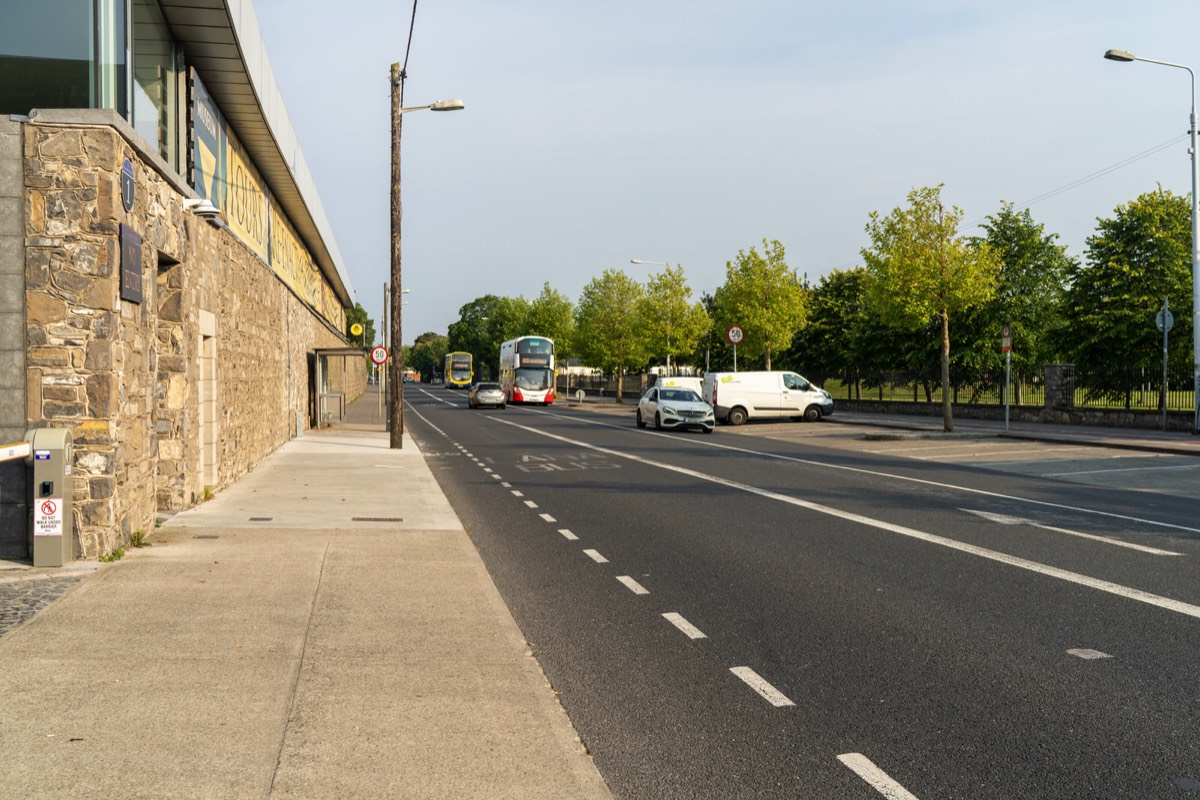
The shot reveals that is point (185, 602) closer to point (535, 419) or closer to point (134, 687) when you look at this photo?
point (134, 687)

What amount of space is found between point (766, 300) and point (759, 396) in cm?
1328

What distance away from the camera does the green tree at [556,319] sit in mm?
92375

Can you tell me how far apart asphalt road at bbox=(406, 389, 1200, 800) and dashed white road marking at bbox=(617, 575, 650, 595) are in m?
0.04

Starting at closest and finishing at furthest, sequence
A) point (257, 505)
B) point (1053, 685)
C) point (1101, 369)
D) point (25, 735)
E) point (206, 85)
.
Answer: point (25, 735), point (1053, 685), point (257, 505), point (206, 85), point (1101, 369)

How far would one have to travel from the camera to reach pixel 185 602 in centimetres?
686

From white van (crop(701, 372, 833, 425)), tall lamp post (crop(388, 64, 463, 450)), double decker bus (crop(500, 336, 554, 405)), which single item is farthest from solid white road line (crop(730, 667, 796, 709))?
double decker bus (crop(500, 336, 554, 405))

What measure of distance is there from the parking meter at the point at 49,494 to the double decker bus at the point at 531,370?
48045mm

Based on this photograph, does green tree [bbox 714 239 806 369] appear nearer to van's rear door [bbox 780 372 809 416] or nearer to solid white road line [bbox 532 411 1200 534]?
van's rear door [bbox 780 372 809 416]

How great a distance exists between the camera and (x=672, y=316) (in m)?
59.3

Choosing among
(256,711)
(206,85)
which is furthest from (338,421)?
(256,711)

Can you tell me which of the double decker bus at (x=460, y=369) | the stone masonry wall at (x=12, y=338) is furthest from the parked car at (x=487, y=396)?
the double decker bus at (x=460, y=369)

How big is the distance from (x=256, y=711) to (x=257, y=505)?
8.10 metres

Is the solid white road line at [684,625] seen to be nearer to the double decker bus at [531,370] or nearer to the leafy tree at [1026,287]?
the leafy tree at [1026,287]

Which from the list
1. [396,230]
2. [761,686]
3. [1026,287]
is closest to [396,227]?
[396,230]
